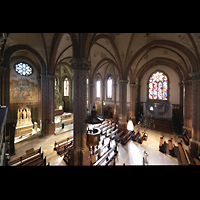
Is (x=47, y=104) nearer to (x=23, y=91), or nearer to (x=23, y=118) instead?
(x=23, y=118)

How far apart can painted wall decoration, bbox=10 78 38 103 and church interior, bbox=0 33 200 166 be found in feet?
0.32

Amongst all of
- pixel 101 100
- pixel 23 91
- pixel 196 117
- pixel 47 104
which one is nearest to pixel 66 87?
pixel 101 100

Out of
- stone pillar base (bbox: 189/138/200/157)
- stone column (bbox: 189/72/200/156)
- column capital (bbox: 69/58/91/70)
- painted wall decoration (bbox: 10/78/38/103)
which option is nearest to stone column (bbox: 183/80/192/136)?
stone column (bbox: 189/72/200/156)

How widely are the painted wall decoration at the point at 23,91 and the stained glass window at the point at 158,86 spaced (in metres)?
16.6

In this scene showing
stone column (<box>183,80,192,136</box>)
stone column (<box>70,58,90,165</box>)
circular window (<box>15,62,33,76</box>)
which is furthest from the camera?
circular window (<box>15,62,33,76</box>)

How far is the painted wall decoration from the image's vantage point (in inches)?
484

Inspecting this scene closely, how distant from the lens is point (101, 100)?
18656 millimetres

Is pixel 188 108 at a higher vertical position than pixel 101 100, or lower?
lower

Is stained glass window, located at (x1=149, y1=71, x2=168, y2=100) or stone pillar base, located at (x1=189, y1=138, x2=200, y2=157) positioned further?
stained glass window, located at (x1=149, y1=71, x2=168, y2=100)

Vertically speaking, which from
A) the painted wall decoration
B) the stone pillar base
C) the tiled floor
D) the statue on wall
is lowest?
the tiled floor

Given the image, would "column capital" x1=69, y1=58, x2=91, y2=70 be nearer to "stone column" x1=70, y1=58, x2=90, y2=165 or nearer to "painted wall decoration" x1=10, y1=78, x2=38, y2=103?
"stone column" x1=70, y1=58, x2=90, y2=165

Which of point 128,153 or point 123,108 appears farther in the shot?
point 123,108

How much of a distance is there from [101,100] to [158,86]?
9304mm
